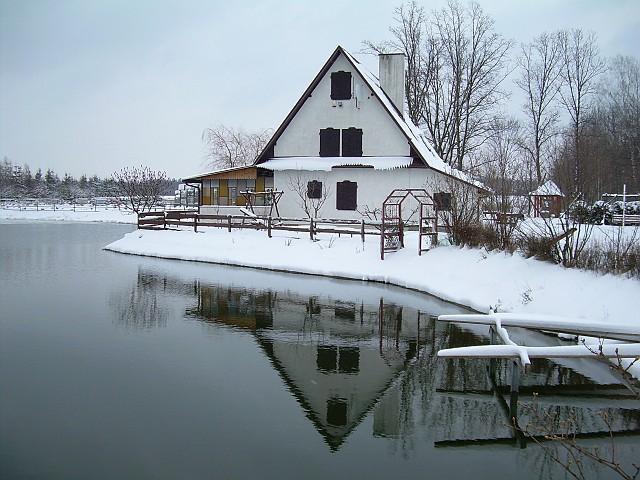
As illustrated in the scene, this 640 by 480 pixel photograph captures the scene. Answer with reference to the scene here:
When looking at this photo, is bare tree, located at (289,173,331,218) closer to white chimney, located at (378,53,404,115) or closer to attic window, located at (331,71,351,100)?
attic window, located at (331,71,351,100)

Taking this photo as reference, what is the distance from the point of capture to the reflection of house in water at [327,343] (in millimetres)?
8352

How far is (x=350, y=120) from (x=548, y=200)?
16066 mm

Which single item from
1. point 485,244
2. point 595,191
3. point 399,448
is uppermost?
point 595,191

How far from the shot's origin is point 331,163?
30016mm

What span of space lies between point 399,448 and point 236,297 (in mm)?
9983

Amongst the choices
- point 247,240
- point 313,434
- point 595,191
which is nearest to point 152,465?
point 313,434

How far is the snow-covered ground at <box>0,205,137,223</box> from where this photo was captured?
5534 centimetres

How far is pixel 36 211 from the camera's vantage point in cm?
6238

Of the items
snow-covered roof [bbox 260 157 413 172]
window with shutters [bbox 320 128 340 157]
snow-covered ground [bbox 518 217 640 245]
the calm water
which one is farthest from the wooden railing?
the calm water

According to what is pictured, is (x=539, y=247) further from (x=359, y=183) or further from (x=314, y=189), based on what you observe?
(x=314, y=189)

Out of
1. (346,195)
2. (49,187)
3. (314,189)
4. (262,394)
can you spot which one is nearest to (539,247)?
(262,394)

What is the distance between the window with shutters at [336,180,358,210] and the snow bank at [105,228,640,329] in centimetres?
469

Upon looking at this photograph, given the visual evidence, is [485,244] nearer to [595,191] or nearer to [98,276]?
[595,191]

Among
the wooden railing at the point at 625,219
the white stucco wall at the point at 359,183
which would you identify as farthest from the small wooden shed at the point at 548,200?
the white stucco wall at the point at 359,183
